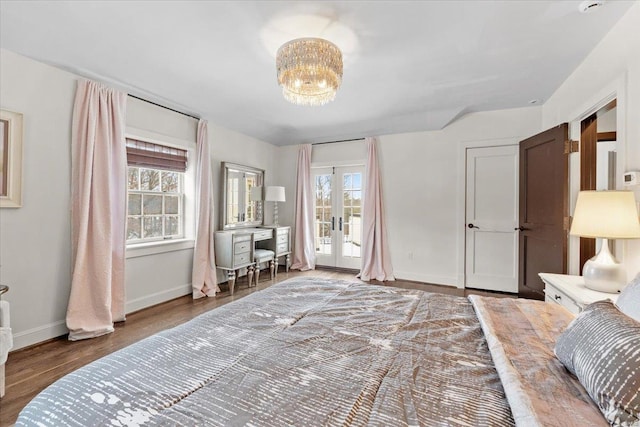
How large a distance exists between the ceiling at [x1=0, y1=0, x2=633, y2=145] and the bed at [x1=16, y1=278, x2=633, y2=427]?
6.14 feet

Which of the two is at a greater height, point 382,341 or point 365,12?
point 365,12

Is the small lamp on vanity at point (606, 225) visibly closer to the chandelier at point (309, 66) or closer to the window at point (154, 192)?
the chandelier at point (309, 66)

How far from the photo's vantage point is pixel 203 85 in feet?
9.53

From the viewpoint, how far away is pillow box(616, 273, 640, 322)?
112cm

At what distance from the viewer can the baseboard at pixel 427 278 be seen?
418 centimetres

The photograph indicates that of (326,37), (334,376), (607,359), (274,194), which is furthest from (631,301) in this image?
(274,194)

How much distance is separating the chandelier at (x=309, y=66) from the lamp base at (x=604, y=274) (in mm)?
2171

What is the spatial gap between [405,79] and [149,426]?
3.08 m

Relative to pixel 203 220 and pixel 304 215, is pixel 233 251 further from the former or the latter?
pixel 304 215

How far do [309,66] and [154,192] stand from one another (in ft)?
8.20

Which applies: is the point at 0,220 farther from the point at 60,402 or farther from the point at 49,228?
the point at 60,402

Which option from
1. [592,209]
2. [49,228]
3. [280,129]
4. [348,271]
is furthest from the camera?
[348,271]

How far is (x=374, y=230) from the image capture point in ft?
15.1

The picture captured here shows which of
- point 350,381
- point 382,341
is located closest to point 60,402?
point 350,381
